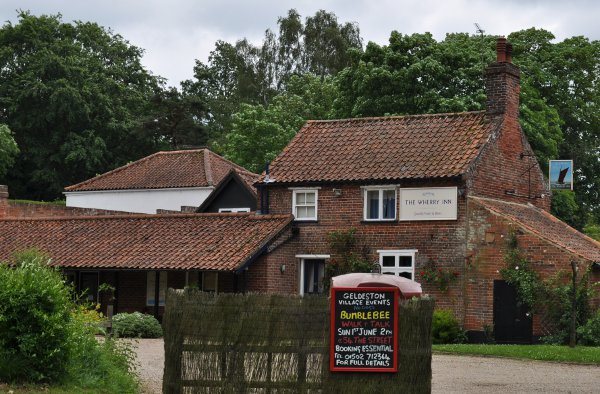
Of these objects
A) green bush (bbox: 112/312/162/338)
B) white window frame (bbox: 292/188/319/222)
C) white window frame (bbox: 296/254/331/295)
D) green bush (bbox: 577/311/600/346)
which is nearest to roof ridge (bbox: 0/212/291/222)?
white window frame (bbox: 292/188/319/222)

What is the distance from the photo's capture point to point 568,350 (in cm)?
2827

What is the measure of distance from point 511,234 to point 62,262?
15121 millimetres

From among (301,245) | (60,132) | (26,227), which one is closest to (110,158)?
(60,132)

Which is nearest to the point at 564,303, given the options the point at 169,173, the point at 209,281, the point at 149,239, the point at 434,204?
the point at 434,204

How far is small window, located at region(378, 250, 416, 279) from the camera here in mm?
35500

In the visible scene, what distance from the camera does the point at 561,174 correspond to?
38.6 meters

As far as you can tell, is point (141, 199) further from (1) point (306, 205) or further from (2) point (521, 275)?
(2) point (521, 275)

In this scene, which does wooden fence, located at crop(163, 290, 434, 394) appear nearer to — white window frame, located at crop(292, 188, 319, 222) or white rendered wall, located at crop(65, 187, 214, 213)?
white window frame, located at crop(292, 188, 319, 222)

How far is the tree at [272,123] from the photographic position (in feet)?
202

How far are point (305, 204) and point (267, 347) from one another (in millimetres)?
21735

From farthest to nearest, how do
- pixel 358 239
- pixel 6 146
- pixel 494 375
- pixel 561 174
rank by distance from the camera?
pixel 6 146 < pixel 561 174 < pixel 358 239 < pixel 494 375

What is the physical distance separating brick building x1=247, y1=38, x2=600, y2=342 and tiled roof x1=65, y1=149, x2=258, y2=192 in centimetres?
1811

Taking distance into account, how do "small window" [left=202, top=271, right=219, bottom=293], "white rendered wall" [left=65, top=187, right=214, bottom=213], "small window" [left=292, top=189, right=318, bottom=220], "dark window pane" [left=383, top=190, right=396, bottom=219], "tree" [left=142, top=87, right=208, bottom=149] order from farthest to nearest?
"tree" [left=142, top=87, right=208, bottom=149] < "white rendered wall" [left=65, top=187, right=214, bottom=213] < "small window" [left=202, top=271, right=219, bottom=293] < "small window" [left=292, top=189, right=318, bottom=220] < "dark window pane" [left=383, top=190, right=396, bottom=219]

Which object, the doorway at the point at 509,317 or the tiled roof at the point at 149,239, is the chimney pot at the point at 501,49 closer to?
the doorway at the point at 509,317
